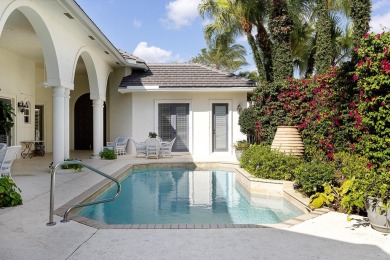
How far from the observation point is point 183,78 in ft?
54.9

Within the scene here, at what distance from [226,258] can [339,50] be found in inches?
856

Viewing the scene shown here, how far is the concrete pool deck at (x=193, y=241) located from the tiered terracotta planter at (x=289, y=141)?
5156 millimetres

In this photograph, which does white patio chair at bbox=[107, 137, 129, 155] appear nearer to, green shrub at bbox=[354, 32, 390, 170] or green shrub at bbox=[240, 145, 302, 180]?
green shrub at bbox=[240, 145, 302, 180]

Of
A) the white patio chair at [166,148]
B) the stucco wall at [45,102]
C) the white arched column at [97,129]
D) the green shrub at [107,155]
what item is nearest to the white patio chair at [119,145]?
the white arched column at [97,129]

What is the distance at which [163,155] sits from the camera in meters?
15.8

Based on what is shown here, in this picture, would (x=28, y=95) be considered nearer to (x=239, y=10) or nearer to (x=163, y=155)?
(x=163, y=155)

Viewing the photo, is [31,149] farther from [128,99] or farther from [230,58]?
[230,58]

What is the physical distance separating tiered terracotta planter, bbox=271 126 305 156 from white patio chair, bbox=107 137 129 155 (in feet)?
26.7

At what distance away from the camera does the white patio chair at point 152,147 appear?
14922 mm

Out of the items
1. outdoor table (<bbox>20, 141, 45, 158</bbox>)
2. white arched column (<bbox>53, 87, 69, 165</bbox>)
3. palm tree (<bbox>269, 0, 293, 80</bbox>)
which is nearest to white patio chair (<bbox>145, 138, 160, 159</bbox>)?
outdoor table (<bbox>20, 141, 45, 158</bbox>)

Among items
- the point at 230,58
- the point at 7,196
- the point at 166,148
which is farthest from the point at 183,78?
the point at 230,58

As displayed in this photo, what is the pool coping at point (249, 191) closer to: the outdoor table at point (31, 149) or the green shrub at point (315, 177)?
the green shrub at point (315, 177)

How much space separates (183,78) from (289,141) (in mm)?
7722

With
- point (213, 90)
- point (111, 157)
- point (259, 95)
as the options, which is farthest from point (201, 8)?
point (111, 157)
